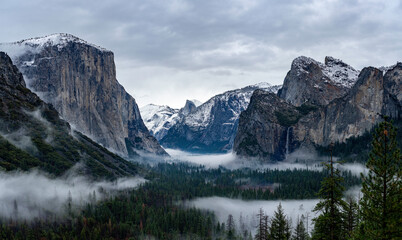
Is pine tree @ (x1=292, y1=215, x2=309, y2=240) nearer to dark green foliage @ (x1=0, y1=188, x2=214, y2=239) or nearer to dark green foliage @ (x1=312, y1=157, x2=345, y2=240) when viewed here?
dark green foliage @ (x1=0, y1=188, x2=214, y2=239)

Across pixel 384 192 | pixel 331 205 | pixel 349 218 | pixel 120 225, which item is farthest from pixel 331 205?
pixel 120 225

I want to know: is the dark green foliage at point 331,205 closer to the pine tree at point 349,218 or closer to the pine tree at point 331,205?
the pine tree at point 331,205

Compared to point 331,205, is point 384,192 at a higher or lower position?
higher

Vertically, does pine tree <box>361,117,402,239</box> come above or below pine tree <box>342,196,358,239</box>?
above

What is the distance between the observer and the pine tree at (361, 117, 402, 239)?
35.3 meters

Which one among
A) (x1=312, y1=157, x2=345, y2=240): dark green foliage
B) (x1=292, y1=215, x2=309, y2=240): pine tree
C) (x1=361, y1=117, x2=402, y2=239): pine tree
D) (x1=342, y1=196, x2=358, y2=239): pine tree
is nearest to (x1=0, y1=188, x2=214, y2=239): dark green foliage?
(x1=292, y1=215, x2=309, y2=240): pine tree

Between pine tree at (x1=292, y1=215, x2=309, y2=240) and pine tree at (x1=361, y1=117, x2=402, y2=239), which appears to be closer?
pine tree at (x1=361, y1=117, x2=402, y2=239)

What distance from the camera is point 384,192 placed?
1430 inches

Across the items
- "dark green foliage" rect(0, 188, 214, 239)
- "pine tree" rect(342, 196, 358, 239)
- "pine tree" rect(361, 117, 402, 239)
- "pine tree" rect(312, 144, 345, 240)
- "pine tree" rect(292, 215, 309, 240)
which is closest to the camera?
"pine tree" rect(361, 117, 402, 239)

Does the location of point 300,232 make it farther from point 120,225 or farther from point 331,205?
point 120,225

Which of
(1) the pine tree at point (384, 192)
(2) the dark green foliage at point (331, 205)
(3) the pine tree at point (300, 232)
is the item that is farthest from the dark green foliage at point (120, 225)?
(1) the pine tree at point (384, 192)

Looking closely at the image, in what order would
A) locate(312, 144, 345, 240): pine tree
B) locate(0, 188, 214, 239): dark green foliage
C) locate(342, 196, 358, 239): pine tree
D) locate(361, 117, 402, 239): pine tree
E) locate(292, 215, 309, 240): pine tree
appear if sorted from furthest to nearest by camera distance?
locate(0, 188, 214, 239): dark green foliage → locate(292, 215, 309, 240): pine tree → locate(342, 196, 358, 239): pine tree → locate(312, 144, 345, 240): pine tree → locate(361, 117, 402, 239): pine tree

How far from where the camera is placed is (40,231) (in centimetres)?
14225

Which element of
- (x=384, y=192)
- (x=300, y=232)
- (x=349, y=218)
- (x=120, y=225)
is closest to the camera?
(x=384, y=192)
